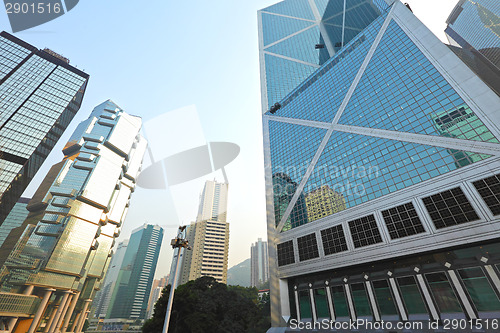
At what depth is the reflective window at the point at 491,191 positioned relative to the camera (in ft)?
66.2

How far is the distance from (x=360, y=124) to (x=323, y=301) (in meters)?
25.5

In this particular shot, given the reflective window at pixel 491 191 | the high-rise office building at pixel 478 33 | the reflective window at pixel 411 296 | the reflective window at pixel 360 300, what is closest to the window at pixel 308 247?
the reflective window at pixel 360 300

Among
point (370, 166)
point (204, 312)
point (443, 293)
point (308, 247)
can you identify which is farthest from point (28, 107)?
point (443, 293)

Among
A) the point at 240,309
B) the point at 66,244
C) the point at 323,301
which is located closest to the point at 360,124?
the point at 323,301

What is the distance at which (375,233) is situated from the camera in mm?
27094

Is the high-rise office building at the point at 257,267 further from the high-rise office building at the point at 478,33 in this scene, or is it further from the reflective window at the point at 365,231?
the high-rise office building at the point at 478,33

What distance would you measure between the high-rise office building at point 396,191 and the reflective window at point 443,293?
0.28ft

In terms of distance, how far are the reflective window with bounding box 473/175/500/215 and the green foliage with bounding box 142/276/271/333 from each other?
112 feet

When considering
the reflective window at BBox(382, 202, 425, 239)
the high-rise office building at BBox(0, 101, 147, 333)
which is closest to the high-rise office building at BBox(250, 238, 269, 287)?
the high-rise office building at BBox(0, 101, 147, 333)

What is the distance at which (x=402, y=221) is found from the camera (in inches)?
1000

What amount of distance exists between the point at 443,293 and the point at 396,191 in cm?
1056

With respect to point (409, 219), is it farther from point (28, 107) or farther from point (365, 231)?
point (28, 107)

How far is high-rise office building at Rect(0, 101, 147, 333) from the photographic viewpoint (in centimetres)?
6334

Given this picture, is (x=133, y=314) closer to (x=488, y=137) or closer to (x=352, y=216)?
(x=352, y=216)
